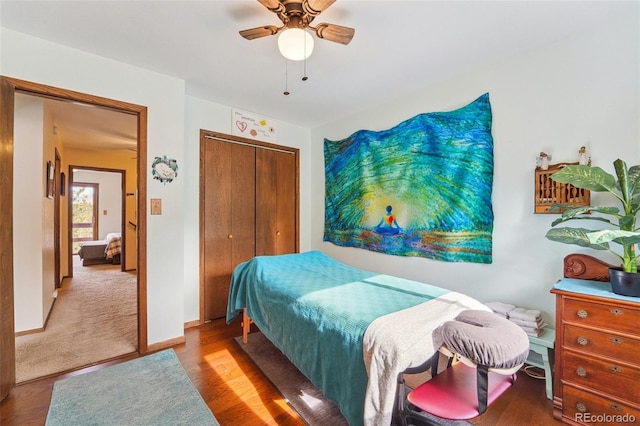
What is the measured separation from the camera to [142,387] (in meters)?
1.92

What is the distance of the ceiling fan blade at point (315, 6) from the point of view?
1417 millimetres

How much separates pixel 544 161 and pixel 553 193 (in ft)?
0.78

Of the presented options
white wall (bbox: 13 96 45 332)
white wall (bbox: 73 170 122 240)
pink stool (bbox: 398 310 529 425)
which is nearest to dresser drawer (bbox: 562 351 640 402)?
pink stool (bbox: 398 310 529 425)

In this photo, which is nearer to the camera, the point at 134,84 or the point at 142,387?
the point at 142,387

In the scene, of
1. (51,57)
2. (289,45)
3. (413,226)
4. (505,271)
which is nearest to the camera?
(289,45)

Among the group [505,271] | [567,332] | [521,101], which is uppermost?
[521,101]

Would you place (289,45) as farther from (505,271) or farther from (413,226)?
(505,271)

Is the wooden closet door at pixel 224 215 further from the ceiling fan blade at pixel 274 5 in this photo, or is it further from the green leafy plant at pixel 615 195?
the green leafy plant at pixel 615 195

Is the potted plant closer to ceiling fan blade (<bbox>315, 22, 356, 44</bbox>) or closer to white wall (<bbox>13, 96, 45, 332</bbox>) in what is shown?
ceiling fan blade (<bbox>315, 22, 356, 44</bbox>)

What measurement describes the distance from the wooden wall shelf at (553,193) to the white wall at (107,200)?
30.8ft

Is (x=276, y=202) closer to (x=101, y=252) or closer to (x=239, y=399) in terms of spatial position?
(x=239, y=399)

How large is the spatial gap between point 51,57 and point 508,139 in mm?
3524

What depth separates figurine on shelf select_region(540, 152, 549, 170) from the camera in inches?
76.7

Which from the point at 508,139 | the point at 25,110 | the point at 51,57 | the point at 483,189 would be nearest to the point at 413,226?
the point at 483,189
